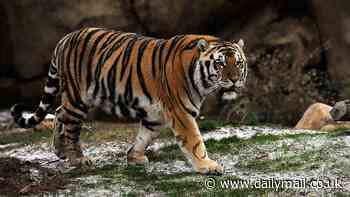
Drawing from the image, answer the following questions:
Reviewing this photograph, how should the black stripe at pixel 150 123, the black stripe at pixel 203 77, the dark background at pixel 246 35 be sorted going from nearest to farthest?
the black stripe at pixel 203 77, the black stripe at pixel 150 123, the dark background at pixel 246 35

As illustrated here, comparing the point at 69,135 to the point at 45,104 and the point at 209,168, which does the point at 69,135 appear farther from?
the point at 209,168

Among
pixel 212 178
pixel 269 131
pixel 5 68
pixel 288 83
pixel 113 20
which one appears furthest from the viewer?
pixel 5 68

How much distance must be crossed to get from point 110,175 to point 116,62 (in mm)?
1150

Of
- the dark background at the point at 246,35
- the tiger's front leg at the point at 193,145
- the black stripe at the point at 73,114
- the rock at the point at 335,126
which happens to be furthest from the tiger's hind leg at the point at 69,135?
the dark background at the point at 246,35

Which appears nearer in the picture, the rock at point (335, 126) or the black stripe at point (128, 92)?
the black stripe at point (128, 92)

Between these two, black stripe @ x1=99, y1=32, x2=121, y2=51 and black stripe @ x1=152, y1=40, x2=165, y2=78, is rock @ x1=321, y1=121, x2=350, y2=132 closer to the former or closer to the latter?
black stripe @ x1=152, y1=40, x2=165, y2=78

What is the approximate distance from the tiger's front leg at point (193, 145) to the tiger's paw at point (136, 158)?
76cm

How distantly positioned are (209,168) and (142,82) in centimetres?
108

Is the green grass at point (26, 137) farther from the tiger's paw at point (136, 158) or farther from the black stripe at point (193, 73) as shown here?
the black stripe at point (193, 73)

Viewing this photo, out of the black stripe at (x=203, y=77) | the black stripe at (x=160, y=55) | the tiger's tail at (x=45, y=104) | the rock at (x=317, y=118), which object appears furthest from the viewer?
the rock at (x=317, y=118)

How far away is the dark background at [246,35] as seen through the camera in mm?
11414

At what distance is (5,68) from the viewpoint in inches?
518

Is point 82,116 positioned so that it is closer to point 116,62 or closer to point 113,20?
point 116,62

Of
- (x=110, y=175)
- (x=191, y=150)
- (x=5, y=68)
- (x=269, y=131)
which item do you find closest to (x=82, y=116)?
(x=110, y=175)
